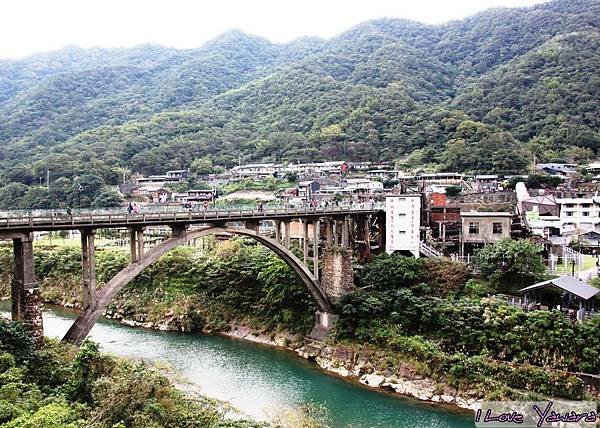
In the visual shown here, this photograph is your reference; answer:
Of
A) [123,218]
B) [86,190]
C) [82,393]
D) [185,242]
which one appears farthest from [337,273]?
[86,190]

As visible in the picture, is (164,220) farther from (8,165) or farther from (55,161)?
(8,165)

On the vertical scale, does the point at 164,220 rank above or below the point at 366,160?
below

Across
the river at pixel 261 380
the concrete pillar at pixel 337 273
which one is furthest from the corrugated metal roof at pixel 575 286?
the concrete pillar at pixel 337 273

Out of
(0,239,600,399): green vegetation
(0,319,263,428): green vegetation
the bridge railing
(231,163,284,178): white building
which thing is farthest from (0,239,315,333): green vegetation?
(231,163,284,178): white building

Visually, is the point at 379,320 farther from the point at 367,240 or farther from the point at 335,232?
the point at 367,240

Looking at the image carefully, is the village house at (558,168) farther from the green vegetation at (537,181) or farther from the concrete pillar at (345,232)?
the concrete pillar at (345,232)

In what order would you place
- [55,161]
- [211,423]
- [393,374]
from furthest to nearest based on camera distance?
[55,161] → [393,374] → [211,423]

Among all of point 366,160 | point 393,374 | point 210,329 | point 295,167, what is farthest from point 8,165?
point 393,374

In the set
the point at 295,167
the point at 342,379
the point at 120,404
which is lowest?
the point at 342,379
